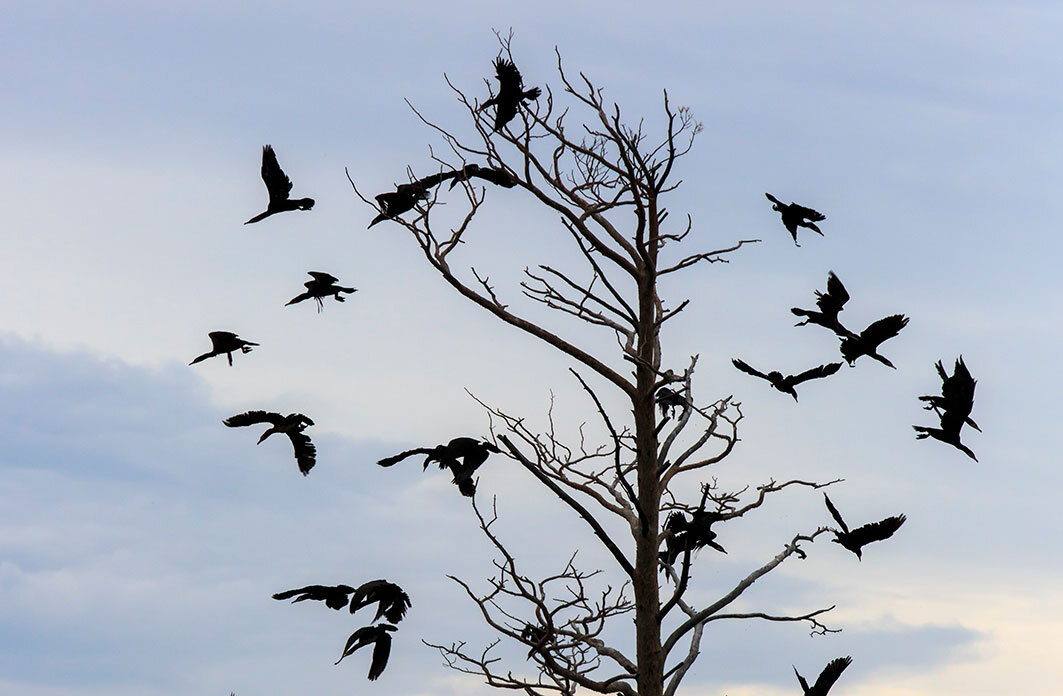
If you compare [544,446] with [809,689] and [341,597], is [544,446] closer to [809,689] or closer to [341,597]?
[341,597]

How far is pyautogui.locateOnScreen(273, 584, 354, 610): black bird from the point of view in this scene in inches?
471

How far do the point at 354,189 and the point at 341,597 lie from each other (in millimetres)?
3910

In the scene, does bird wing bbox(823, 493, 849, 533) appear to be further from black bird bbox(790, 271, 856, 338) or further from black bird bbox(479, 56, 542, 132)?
black bird bbox(479, 56, 542, 132)

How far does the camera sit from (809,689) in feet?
38.4

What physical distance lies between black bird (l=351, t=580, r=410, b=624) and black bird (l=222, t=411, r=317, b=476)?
4.17 feet

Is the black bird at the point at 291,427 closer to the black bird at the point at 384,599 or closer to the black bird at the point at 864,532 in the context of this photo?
the black bird at the point at 384,599

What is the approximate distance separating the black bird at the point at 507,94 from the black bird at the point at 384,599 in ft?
15.0

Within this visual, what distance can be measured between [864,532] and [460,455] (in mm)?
3690

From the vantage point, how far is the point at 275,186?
12414 mm

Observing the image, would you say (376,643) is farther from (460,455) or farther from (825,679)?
(825,679)

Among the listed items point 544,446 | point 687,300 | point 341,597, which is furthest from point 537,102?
point 341,597

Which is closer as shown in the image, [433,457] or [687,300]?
[433,457]

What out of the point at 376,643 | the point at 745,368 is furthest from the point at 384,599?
the point at 745,368

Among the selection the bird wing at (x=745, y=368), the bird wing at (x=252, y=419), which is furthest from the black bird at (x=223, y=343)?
the bird wing at (x=745, y=368)
